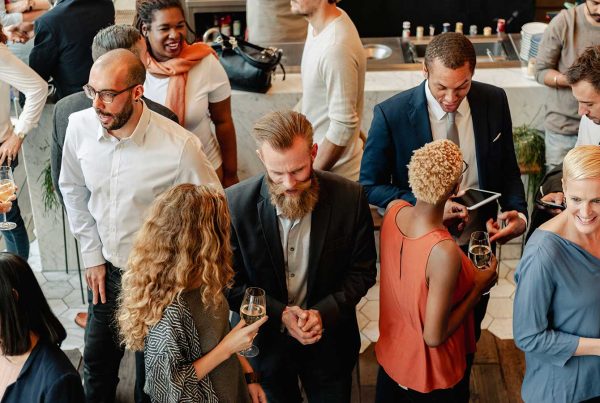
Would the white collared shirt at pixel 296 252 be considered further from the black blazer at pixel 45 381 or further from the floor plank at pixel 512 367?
the floor plank at pixel 512 367

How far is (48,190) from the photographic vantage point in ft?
14.4

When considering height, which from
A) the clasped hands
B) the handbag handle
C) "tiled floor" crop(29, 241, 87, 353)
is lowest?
"tiled floor" crop(29, 241, 87, 353)

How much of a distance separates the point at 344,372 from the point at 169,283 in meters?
0.92

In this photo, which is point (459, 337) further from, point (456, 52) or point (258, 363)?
point (456, 52)

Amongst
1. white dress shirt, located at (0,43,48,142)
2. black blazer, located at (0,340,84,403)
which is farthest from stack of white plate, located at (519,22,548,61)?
black blazer, located at (0,340,84,403)

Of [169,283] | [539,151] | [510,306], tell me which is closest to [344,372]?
[169,283]

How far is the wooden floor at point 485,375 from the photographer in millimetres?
3693

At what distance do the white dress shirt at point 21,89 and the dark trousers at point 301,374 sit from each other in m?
1.85

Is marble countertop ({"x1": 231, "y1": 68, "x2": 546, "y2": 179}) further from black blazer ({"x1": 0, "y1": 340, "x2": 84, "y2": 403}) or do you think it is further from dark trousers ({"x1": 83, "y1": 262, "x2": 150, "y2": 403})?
black blazer ({"x1": 0, "y1": 340, "x2": 84, "y2": 403})

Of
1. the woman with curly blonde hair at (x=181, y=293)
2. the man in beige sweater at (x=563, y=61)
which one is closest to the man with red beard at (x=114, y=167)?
the woman with curly blonde hair at (x=181, y=293)

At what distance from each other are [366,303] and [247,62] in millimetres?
1462

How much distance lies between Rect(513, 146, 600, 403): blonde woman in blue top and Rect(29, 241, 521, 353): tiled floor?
151cm

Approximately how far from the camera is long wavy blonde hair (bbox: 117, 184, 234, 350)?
7.93 feet

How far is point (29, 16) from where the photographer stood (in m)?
4.93
